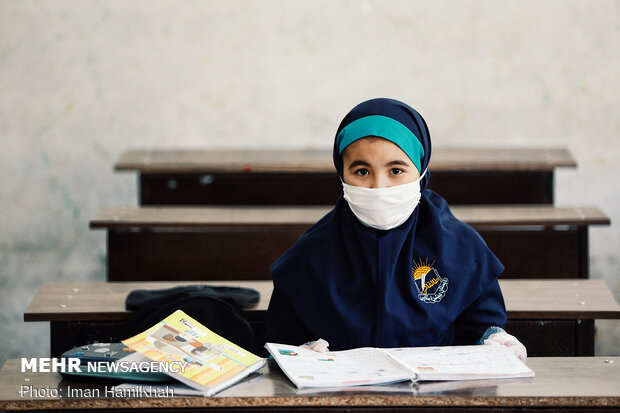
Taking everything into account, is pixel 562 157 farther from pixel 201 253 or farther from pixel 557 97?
pixel 201 253

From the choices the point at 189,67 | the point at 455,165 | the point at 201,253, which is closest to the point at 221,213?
the point at 201,253

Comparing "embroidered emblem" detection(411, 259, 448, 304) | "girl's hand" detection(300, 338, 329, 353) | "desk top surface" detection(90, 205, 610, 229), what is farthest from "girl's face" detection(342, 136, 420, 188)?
"desk top surface" detection(90, 205, 610, 229)

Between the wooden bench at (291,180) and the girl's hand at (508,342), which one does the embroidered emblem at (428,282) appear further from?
the wooden bench at (291,180)

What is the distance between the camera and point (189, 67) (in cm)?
426

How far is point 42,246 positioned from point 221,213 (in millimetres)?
1669

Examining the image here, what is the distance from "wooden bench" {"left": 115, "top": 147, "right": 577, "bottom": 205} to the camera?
3516 millimetres

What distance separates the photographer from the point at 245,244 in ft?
9.97

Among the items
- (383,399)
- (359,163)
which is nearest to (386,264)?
(359,163)

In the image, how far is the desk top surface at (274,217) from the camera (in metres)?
2.96

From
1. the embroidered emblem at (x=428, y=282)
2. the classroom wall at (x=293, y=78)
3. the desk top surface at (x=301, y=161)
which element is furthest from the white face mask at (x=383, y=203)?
the classroom wall at (x=293, y=78)

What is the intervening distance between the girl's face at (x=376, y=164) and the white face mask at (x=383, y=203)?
0.02m

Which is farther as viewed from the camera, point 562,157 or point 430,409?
point 562,157

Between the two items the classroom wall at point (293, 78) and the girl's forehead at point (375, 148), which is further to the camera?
the classroom wall at point (293, 78)

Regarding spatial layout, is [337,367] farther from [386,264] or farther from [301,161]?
[301,161]
